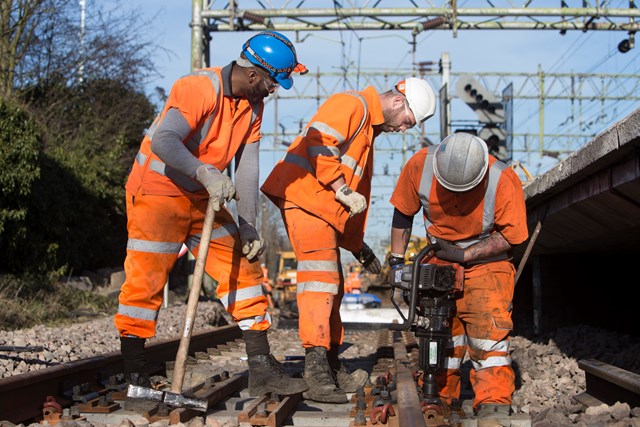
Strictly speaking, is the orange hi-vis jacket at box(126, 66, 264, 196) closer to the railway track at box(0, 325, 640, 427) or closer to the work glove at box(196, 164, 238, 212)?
the work glove at box(196, 164, 238, 212)

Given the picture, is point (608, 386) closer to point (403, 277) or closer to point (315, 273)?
point (403, 277)

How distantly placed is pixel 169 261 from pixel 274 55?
4.28 feet

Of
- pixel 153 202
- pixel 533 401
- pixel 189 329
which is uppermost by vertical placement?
pixel 153 202

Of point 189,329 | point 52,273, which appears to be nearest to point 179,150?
point 189,329

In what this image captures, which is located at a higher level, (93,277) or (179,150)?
(179,150)

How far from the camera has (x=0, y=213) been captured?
13906 mm

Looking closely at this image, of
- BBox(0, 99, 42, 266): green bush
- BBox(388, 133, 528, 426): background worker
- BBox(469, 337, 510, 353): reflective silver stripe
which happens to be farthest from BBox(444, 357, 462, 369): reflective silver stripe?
BBox(0, 99, 42, 266): green bush

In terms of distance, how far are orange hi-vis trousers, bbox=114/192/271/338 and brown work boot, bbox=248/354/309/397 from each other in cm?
20

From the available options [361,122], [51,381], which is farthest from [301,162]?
[51,381]

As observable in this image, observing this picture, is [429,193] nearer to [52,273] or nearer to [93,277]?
[52,273]

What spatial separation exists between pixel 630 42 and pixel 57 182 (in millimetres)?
13907

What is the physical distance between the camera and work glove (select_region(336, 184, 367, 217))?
5047 millimetres

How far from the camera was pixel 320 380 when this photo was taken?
4.95m

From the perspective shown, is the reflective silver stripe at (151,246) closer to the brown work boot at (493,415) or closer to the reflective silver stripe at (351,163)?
the reflective silver stripe at (351,163)
